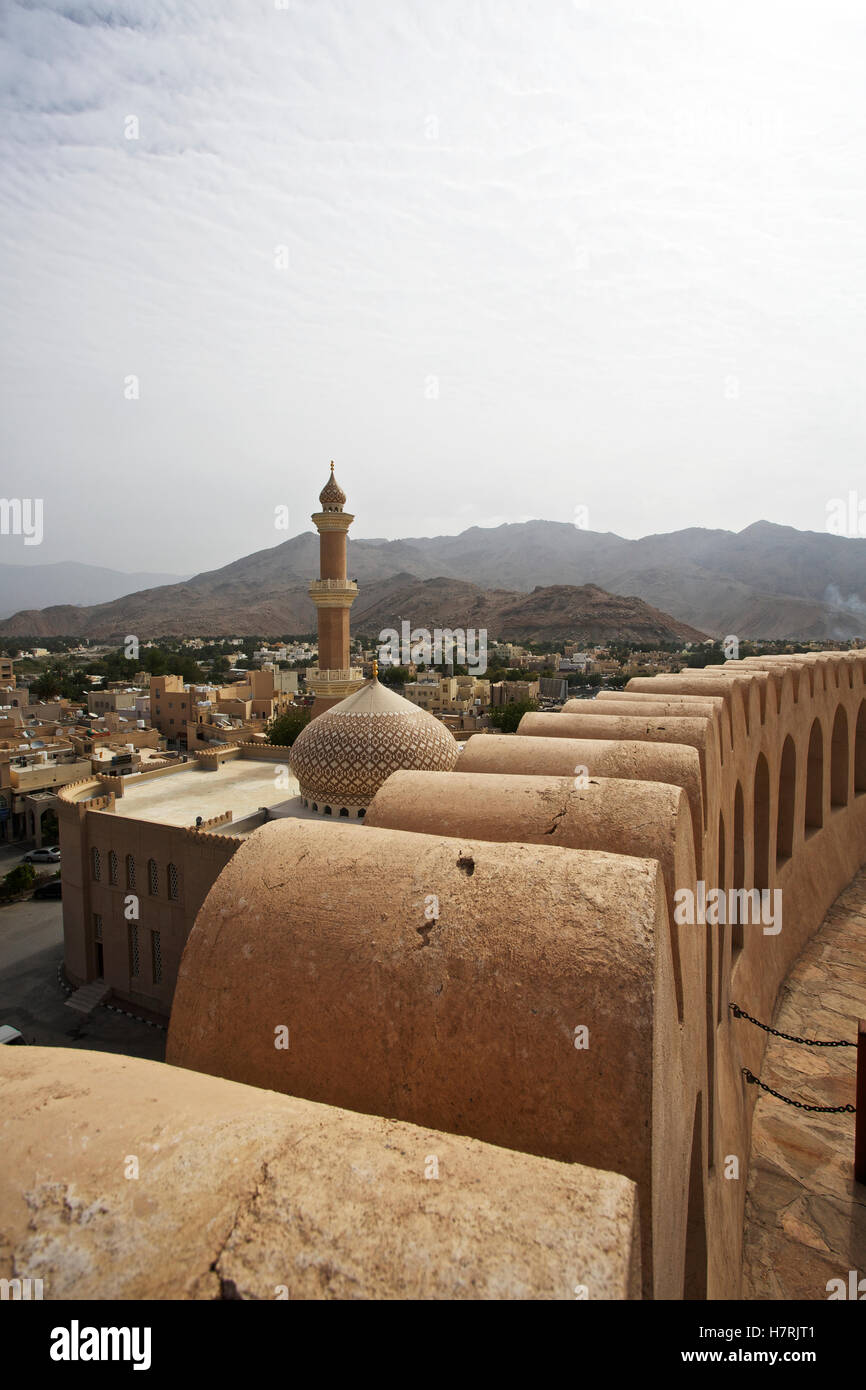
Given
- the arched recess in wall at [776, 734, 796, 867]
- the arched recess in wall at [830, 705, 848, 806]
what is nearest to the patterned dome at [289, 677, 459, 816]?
the arched recess in wall at [776, 734, 796, 867]

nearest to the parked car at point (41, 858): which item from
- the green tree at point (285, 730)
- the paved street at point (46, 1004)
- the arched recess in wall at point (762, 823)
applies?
the paved street at point (46, 1004)

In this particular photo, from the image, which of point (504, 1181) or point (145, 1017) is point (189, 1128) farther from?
point (145, 1017)

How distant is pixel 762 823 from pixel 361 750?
6746mm

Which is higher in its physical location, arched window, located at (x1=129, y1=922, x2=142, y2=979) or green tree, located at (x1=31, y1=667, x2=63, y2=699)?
green tree, located at (x1=31, y1=667, x2=63, y2=699)

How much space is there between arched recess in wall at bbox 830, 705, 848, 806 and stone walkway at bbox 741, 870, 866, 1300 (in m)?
4.17

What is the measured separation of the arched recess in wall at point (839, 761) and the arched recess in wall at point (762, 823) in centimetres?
450

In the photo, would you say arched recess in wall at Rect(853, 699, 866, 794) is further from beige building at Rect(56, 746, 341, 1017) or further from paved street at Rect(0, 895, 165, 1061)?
paved street at Rect(0, 895, 165, 1061)

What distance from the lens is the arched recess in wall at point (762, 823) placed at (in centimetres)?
924

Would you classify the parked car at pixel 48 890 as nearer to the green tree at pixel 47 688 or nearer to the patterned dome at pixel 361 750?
the patterned dome at pixel 361 750

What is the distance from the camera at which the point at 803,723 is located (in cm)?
1141

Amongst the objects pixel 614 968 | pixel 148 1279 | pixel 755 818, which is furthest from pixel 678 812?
pixel 755 818

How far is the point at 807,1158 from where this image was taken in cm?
666

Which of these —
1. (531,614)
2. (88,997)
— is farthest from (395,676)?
(531,614)

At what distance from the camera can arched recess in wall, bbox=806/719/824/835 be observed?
40.1 ft
